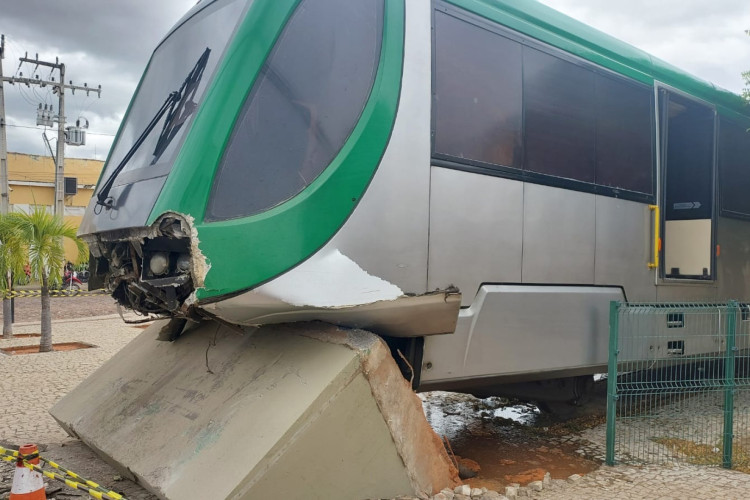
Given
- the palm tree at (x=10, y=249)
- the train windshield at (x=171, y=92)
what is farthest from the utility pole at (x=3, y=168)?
the train windshield at (x=171, y=92)

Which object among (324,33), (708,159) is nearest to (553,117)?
(324,33)

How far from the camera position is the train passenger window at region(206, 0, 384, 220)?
356 centimetres

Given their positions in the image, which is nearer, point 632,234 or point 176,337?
point 176,337

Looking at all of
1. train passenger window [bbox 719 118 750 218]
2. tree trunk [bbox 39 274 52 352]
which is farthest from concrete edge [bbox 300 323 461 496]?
tree trunk [bbox 39 274 52 352]

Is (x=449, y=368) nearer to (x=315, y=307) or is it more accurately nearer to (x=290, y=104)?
(x=315, y=307)

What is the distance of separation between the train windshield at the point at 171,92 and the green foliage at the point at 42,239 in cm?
704

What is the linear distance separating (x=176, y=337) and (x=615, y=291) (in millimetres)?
3575

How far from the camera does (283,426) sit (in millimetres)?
3395

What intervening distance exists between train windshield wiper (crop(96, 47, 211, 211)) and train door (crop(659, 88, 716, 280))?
4338mm

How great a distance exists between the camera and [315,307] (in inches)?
143

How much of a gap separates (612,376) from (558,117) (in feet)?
6.70

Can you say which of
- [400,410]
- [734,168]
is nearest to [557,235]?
[400,410]

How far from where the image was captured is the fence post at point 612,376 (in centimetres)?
495

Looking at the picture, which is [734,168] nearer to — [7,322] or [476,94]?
[476,94]
